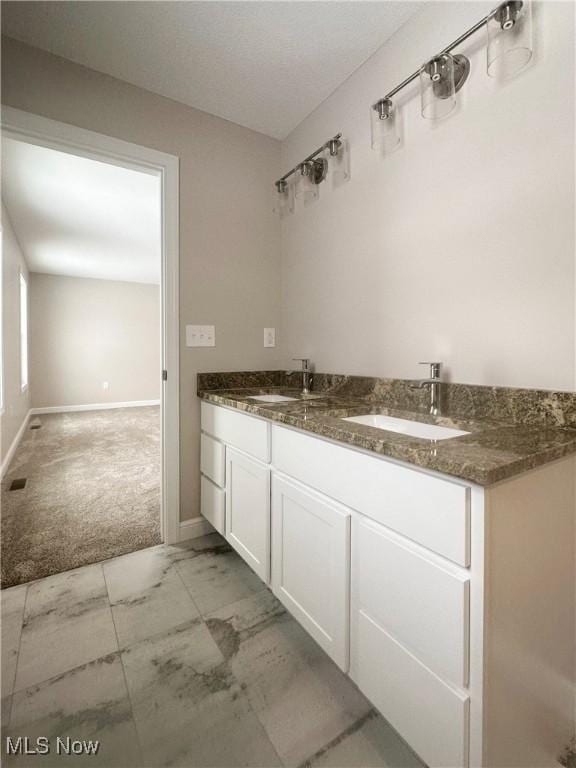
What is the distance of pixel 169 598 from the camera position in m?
1.51

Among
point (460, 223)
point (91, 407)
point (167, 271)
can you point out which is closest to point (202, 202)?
point (167, 271)

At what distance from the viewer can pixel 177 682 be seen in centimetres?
111

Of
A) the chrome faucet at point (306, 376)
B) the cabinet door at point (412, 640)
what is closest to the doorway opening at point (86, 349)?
the chrome faucet at point (306, 376)

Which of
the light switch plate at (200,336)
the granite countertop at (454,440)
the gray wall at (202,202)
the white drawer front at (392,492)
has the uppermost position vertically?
the gray wall at (202,202)

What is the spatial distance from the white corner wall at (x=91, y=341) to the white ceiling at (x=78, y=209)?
30.2 inches

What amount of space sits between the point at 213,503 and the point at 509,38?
2074 mm

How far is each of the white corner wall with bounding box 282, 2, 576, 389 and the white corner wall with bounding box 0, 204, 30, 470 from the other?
311 cm

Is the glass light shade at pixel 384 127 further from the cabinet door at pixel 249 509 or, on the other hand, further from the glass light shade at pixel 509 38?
the cabinet door at pixel 249 509

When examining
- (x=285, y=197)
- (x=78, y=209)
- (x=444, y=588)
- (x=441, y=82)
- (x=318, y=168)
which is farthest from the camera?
(x=78, y=209)

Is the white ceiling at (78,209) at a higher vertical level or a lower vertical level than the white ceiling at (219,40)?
higher

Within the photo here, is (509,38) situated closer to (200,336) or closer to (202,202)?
(202,202)

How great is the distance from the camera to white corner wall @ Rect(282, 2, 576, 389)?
101 cm

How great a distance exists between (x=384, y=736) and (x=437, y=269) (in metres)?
1.45

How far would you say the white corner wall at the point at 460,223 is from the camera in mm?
1013
